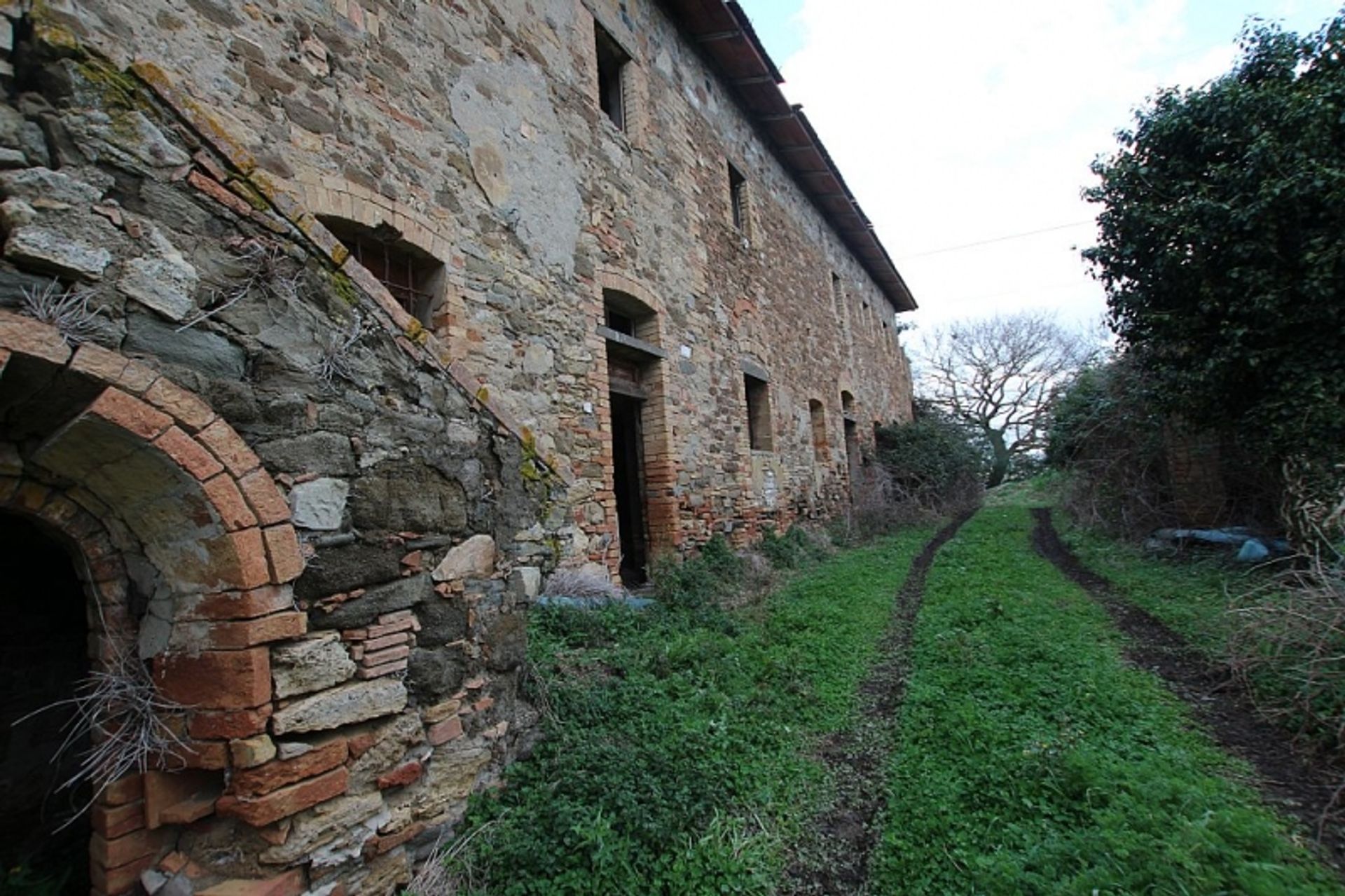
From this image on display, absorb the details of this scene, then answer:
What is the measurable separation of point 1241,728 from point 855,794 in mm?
2128

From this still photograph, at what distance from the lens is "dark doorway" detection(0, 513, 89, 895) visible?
242 cm

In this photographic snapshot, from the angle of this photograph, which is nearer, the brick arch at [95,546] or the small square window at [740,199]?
the brick arch at [95,546]

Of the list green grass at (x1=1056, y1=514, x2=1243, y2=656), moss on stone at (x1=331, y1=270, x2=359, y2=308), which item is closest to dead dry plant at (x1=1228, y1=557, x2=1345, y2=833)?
green grass at (x1=1056, y1=514, x2=1243, y2=656)

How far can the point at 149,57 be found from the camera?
128 inches

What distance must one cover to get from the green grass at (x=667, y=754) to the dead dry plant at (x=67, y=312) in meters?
2.16

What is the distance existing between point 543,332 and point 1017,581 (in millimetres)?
5687

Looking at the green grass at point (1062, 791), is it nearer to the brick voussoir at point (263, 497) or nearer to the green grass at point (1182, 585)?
the green grass at point (1182, 585)

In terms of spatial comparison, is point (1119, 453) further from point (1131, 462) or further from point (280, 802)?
point (280, 802)

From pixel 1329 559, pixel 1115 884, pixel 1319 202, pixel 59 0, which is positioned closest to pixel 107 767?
pixel 59 0

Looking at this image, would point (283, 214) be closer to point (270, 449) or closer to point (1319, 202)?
point (270, 449)

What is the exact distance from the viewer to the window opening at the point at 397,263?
4.26m

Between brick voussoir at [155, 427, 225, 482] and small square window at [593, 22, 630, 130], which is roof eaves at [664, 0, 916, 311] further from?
brick voussoir at [155, 427, 225, 482]

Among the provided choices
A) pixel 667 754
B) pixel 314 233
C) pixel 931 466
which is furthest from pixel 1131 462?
pixel 314 233

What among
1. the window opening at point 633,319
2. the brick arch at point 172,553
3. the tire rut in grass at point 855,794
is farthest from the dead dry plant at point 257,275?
the window opening at point 633,319
